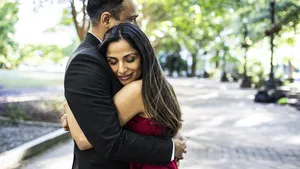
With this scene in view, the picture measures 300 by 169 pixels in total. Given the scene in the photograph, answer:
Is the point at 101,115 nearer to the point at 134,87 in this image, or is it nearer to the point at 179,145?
the point at 134,87

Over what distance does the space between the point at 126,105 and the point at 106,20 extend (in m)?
0.43

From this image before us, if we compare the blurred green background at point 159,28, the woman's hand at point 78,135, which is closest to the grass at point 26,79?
the blurred green background at point 159,28

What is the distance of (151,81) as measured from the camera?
172 centimetres

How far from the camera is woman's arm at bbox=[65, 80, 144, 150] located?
170 centimetres

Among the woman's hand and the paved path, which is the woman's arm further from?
the paved path

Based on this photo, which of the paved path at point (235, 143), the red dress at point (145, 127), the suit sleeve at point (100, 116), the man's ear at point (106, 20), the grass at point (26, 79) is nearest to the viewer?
the suit sleeve at point (100, 116)

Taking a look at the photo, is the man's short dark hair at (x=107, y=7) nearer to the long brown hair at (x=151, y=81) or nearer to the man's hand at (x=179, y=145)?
the long brown hair at (x=151, y=81)

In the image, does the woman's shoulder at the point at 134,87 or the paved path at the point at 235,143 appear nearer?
the woman's shoulder at the point at 134,87

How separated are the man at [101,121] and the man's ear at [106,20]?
0.47 feet

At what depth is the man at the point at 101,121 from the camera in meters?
1.63

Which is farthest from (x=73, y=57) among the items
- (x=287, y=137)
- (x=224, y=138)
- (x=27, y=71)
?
(x=27, y=71)

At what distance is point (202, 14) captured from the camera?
51.3 ft

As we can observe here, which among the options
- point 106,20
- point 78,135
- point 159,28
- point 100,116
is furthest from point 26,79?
point 100,116

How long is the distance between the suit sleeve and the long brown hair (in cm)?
10
